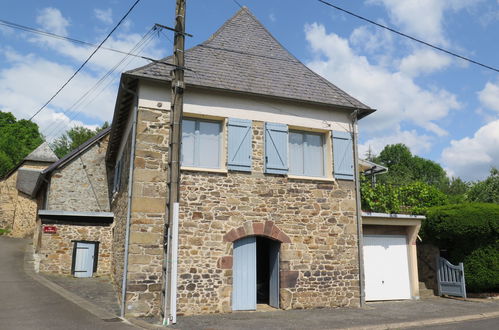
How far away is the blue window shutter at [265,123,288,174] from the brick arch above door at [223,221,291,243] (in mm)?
1410

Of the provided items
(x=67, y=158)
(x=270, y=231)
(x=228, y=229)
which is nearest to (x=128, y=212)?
(x=228, y=229)

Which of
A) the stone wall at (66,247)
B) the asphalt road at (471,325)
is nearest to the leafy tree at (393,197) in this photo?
the asphalt road at (471,325)

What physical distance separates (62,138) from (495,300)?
4260cm

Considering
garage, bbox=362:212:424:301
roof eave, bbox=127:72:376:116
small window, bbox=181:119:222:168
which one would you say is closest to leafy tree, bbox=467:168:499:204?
garage, bbox=362:212:424:301

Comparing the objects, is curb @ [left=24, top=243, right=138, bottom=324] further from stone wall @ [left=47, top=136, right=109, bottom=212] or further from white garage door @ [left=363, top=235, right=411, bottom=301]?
white garage door @ [left=363, top=235, right=411, bottom=301]

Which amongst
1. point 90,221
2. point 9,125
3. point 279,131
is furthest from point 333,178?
point 9,125

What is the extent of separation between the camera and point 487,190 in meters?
28.8

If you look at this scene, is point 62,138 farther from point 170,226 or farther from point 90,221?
point 170,226

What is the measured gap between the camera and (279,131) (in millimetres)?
11047

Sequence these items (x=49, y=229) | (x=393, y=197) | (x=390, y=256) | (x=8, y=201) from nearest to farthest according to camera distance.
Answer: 1. (x=390, y=256)
2. (x=393, y=197)
3. (x=49, y=229)
4. (x=8, y=201)

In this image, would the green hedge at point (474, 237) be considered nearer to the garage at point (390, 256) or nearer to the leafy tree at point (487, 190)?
the garage at point (390, 256)

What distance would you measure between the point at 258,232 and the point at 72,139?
122 feet

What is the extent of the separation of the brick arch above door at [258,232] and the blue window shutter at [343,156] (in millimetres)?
2374

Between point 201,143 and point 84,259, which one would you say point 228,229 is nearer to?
point 201,143
